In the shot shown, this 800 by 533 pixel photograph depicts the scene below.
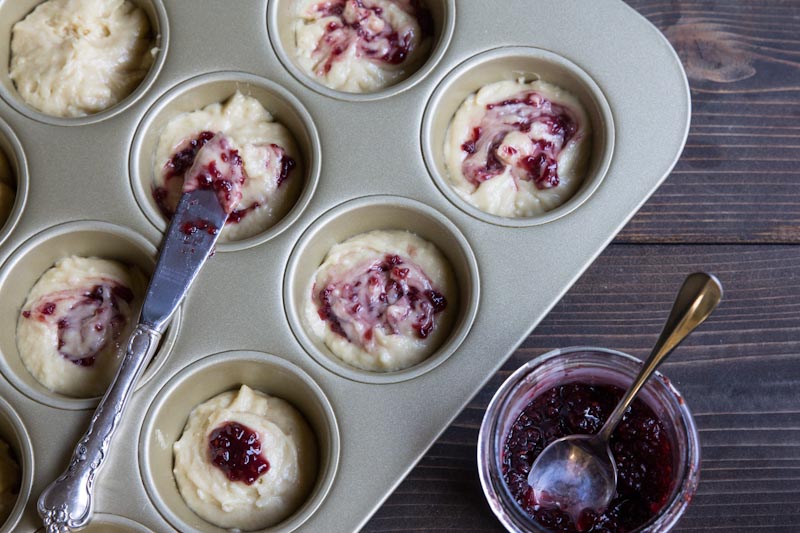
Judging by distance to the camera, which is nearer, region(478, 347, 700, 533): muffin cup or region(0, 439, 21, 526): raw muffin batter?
region(478, 347, 700, 533): muffin cup

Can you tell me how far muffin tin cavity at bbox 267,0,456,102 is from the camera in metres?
2.73

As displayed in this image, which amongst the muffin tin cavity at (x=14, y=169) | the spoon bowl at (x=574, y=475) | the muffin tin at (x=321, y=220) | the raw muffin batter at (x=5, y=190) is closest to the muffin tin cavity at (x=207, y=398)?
the muffin tin at (x=321, y=220)

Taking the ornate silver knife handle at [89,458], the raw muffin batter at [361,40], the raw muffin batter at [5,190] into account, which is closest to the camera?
the ornate silver knife handle at [89,458]

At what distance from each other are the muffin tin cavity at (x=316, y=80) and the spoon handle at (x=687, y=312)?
3.77ft

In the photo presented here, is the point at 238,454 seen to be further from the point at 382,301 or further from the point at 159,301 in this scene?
the point at 382,301

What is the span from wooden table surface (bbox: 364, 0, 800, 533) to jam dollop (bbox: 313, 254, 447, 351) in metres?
0.37

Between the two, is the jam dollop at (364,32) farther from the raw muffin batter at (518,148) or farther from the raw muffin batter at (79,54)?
the raw muffin batter at (79,54)

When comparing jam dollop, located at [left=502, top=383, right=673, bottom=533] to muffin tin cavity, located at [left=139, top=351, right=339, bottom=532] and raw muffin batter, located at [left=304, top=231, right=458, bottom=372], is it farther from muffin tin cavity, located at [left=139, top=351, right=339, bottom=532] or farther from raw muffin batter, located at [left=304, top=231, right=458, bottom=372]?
muffin tin cavity, located at [left=139, top=351, right=339, bottom=532]

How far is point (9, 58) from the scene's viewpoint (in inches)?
114

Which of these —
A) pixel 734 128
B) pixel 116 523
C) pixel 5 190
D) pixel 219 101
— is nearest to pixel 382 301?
pixel 219 101

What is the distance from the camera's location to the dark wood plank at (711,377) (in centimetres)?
274

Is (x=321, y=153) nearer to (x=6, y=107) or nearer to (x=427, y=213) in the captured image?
(x=427, y=213)

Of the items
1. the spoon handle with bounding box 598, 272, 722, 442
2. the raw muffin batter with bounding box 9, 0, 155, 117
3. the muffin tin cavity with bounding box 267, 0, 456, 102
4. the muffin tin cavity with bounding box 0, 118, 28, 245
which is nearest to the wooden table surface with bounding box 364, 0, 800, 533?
the spoon handle with bounding box 598, 272, 722, 442

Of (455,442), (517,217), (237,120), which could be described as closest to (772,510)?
(455,442)
